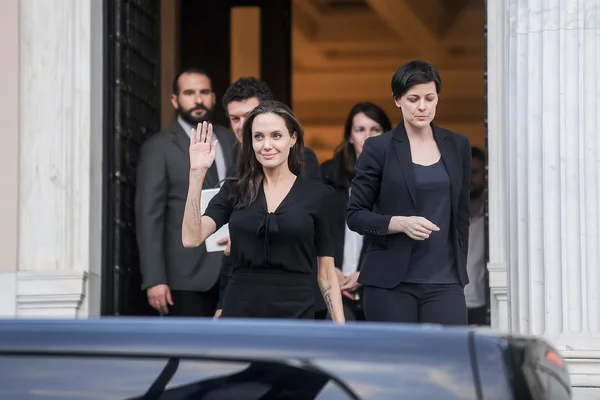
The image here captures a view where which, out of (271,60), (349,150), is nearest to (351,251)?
(349,150)

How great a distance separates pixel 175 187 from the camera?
8.47 metres

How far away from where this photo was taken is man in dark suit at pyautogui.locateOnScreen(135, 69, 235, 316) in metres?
8.34

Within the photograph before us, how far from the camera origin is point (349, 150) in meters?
8.17

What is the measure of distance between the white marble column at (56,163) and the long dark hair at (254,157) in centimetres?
247

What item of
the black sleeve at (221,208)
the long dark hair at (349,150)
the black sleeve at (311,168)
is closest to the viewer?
the black sleeve at (221,208)

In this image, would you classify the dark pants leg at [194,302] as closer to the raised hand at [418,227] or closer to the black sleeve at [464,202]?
the black sleeve at [464,202]

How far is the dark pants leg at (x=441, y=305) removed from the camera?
601 cm

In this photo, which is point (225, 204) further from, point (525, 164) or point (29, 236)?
point (29, 236)

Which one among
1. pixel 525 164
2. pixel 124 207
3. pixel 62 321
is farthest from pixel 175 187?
pixel 62 321

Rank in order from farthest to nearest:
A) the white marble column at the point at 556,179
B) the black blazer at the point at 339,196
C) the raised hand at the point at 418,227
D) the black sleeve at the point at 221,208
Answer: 1. the black blazer at the point at 339,196
2. the white marble column at the point at 556,179
3. the black sleeve at the point at 221,208
4. the raised hand at the point at 418,227

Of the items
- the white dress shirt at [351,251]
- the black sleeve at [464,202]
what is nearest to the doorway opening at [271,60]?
the white dress shirt at [351,251]

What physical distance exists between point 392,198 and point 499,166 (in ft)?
7.24

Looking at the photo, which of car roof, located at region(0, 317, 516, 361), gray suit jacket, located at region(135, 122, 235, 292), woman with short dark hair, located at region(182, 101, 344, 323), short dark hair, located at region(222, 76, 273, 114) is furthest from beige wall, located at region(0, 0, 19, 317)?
car roof, located at region(0, 317, 516, 361)

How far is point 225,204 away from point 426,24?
38.3ft
